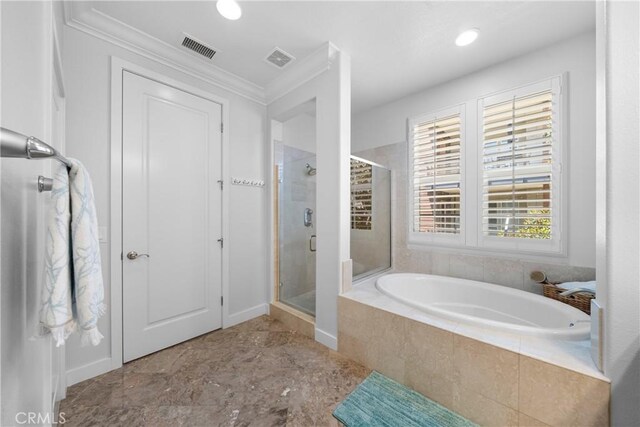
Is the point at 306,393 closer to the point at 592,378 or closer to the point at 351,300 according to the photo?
the point at 351,300

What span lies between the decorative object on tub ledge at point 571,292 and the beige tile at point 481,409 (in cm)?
102

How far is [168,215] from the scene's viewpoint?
1.99 m

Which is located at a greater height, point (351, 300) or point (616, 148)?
point (616, 148)

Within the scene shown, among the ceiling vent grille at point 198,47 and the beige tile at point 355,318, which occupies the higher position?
the ceiling vent grille at point 198,47

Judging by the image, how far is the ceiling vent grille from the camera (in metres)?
→ 1.87

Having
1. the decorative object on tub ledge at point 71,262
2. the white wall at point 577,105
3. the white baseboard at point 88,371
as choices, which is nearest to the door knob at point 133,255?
the white baseboard at point 88,371

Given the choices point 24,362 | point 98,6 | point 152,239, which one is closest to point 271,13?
point 98,6

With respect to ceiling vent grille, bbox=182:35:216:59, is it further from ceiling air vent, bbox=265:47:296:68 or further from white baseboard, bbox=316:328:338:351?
white baseboard, bbox=316:328:338:351

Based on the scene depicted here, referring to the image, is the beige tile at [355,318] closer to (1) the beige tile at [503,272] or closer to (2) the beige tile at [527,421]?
(2) the beige tile at [527,421]

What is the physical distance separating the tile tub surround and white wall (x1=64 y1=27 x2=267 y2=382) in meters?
1.35

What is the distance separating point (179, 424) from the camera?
1298mm

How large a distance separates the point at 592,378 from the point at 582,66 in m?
2.16

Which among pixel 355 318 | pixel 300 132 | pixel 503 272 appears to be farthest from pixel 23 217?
pixel 503 272

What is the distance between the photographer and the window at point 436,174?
240cm
